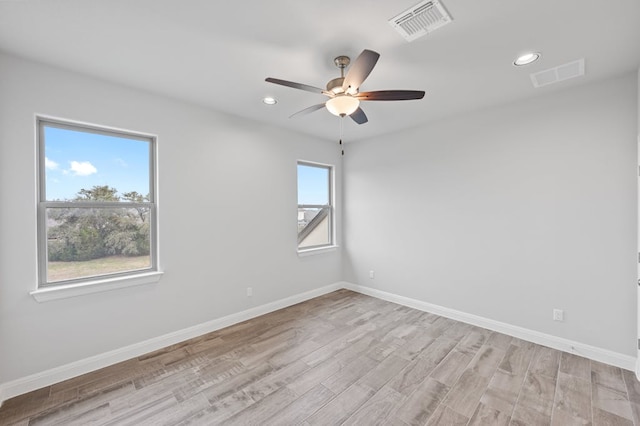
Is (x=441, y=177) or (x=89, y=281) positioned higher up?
(x=441, y=177)

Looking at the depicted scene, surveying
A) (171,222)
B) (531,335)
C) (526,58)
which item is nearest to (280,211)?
(171,222)

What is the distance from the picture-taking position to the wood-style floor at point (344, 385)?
77.3 inches

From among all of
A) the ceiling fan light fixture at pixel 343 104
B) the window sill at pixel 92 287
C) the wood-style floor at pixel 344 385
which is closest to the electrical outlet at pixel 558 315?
the wood-style floor at pixel 344 385

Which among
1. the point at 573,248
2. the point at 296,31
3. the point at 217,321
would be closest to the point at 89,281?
the point at 217,321

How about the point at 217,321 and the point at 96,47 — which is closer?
the point at 96,47

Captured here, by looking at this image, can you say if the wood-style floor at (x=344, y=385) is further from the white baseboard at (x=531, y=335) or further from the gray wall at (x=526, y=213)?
the gray wall at (x=526, y=213)

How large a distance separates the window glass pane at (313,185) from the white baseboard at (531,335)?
76.6 inches

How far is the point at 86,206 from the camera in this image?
8.39 ft

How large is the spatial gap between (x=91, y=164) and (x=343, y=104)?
246 centimetres

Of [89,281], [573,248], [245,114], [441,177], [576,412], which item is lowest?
[576,412]

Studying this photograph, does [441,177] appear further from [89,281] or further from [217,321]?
[89,281]

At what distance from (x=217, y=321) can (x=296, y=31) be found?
10.4ft

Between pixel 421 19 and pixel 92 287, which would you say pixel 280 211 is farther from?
pixel 421 19

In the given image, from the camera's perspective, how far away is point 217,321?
11.0 ft
